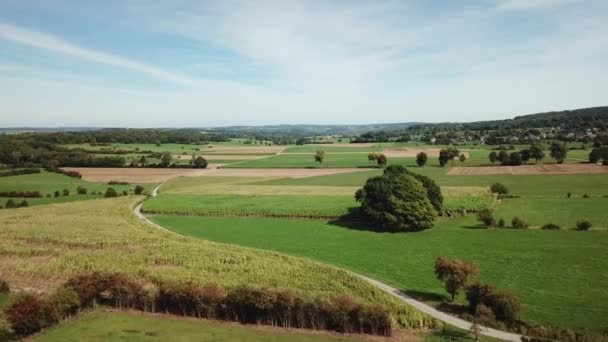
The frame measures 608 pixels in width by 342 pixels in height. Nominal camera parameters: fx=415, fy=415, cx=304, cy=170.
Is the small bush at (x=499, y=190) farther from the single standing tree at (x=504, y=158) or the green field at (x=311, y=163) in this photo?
the green field at (x=311, y=163)

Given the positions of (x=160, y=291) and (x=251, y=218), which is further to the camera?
(x=251, y=218)

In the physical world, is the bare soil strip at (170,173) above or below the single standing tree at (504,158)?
below

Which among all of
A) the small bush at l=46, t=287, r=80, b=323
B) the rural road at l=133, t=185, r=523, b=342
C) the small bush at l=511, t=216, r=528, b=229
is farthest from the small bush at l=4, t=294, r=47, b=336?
the small bush at l=511, t=216, r=528, b=229

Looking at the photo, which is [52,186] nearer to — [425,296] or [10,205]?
[10,205]

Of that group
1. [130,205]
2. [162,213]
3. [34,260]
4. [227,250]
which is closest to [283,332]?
[227,250]

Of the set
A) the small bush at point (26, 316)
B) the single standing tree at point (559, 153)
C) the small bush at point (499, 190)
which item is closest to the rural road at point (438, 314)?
the small bush at point (26, 316)

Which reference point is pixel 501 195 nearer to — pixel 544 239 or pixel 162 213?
pixel 544 239

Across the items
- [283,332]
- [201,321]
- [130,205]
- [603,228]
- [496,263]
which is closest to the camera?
[283,332]

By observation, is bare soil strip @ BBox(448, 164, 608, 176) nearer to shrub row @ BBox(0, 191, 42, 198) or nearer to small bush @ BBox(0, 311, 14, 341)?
shrub row @ BBox(0, 191, 42, 198)
